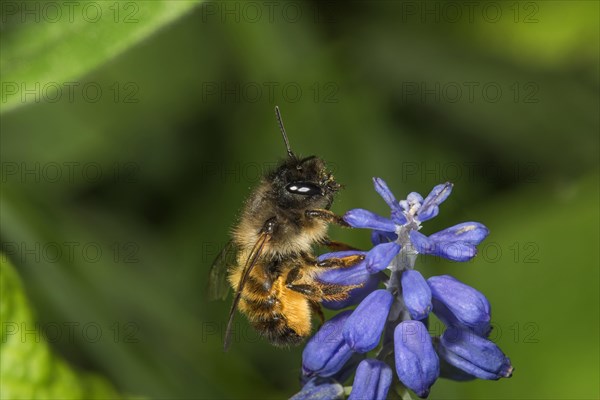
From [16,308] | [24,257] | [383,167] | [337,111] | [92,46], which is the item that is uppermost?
[337,111]

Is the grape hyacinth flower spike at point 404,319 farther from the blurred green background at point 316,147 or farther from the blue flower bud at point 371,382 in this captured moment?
the blurred green background at point 316,147

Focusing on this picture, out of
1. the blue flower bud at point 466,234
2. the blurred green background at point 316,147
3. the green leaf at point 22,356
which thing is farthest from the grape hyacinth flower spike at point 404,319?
the blurred green background at point 316,147

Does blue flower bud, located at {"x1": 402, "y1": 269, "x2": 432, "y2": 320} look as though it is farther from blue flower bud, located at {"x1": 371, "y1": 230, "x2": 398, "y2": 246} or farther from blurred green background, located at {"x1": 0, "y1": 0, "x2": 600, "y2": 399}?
blurred green background, located at {"x1": 0, "y1": 0, "x2": 600, "y2": 399}

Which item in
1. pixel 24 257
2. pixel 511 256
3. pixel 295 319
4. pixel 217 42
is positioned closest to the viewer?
pixel 295 319

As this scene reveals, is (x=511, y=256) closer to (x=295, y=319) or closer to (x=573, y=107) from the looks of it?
(x=573, y=107)

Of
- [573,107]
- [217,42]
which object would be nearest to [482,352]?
[573,107]

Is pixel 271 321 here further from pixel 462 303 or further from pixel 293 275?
pixel 462 303

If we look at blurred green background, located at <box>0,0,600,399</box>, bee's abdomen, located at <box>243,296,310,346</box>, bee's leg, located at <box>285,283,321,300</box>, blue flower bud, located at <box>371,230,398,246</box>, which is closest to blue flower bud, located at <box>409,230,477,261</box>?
blue flower bud, located at <box>371,230,398,246</box>
